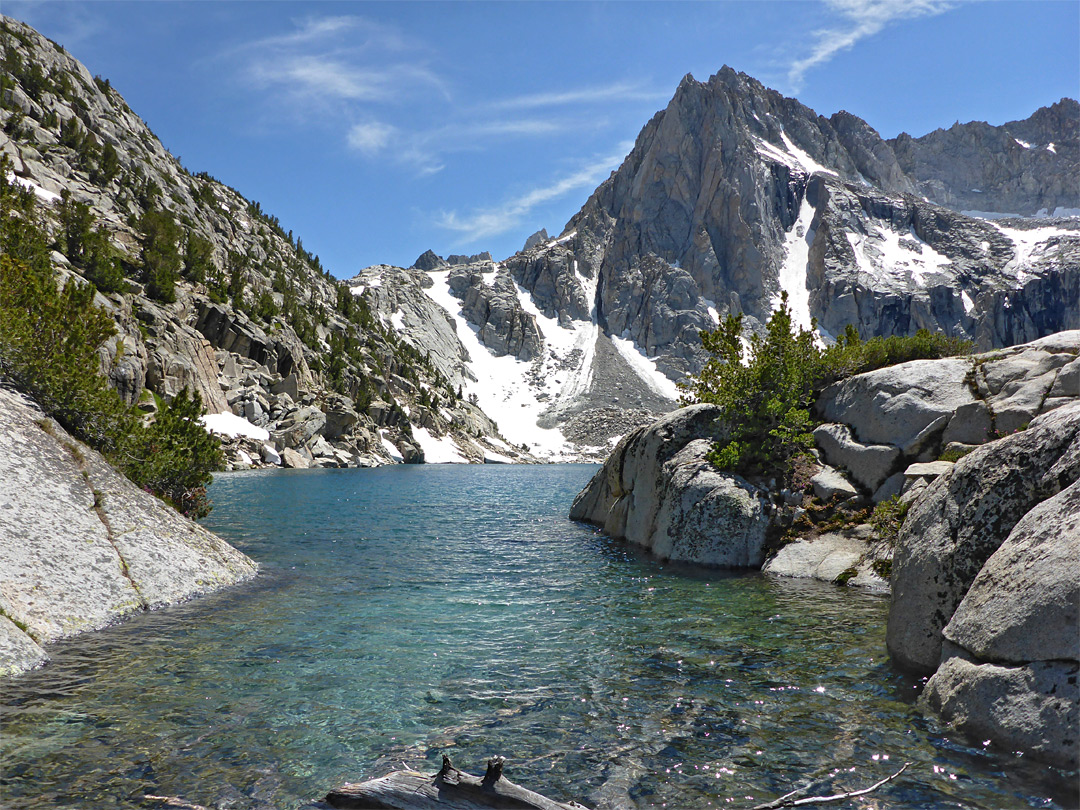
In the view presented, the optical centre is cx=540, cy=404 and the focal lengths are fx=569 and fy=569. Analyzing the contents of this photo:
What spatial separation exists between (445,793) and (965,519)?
30.3 feet

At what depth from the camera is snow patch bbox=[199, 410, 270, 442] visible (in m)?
76.2

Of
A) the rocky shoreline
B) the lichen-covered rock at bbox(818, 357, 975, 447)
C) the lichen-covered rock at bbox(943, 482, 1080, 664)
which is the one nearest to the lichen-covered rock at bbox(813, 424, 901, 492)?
the rocky shoreline

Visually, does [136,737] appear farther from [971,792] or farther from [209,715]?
[971,792]

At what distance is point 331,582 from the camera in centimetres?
1652

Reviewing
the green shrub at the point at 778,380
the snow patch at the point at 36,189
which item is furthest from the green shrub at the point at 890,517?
the snow patch at the point at 36,189

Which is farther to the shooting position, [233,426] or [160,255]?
[160,255]

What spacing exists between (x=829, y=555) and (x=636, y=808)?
44.7 feet

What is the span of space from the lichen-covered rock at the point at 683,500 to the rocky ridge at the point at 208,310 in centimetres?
5099

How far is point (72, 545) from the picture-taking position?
38.8 feet

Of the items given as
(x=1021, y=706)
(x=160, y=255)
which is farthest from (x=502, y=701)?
(x=160, y=255)

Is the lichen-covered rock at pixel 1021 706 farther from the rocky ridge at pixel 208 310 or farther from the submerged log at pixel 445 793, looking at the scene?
the rocky ridge at pixel 208 310

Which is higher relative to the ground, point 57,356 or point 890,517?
point 57,356

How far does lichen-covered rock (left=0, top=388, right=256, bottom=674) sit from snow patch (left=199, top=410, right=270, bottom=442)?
220 feet

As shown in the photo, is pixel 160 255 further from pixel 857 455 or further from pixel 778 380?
pixel 857 455
